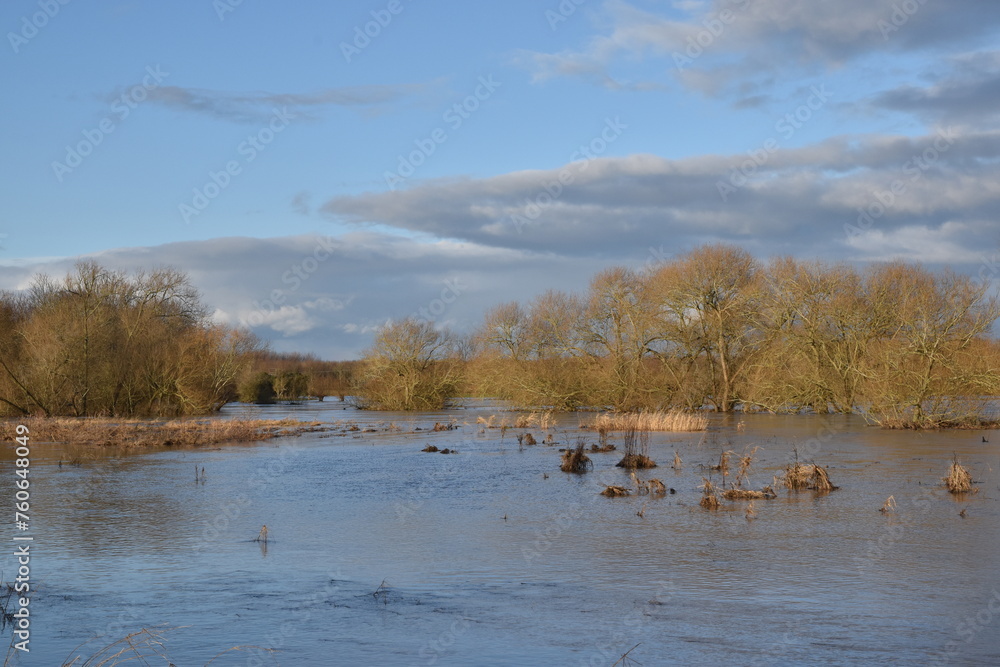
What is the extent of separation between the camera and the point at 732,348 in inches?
1951

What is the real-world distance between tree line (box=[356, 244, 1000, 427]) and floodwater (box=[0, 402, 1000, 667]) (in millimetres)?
13785

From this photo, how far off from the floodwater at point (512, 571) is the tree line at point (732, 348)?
1378 centimetres

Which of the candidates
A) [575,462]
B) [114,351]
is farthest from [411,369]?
[575,462]

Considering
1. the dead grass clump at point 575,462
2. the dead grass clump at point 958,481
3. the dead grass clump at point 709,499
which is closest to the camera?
the dead grass clump at point 709,499

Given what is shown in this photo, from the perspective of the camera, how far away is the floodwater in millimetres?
7766

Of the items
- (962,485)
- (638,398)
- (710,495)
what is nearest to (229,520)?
(710,495)

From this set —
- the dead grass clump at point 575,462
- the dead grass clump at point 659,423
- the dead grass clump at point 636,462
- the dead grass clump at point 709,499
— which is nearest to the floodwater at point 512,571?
the dead grass clump at point 709,499

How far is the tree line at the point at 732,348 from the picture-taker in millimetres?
33125

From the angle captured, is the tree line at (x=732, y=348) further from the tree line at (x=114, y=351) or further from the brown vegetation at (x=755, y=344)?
the tree line at (x=114, y=351)

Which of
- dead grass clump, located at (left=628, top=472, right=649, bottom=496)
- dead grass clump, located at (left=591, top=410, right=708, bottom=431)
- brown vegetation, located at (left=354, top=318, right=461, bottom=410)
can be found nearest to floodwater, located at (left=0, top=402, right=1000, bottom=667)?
dead grass clump, located at (left=628, top=472, right=649, bottom=496)

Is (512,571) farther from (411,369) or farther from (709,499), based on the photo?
(411,369)

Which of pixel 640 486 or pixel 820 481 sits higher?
pixel 820 481

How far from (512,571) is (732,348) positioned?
41.1m

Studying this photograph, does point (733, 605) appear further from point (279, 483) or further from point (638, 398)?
point (638, 398)
